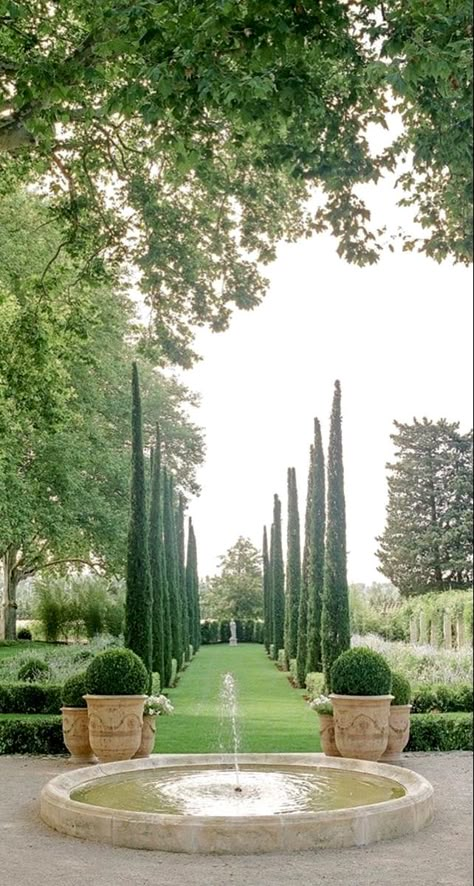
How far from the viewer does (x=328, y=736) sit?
1105cm

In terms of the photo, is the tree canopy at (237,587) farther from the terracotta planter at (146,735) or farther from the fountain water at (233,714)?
the terracotta planter at (146,735)

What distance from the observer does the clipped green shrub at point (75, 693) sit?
11.1 meters

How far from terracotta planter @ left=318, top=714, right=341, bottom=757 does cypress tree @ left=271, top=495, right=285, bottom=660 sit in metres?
21.6

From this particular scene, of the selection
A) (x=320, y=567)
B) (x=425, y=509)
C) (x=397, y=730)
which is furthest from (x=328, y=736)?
(x=425, y=509)

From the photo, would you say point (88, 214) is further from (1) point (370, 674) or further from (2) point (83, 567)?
(2) point (83, 567)

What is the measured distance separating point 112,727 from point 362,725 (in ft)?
10.1

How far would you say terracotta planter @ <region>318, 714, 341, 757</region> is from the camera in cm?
1098

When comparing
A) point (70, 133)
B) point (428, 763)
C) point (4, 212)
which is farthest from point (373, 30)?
point (4, 212)

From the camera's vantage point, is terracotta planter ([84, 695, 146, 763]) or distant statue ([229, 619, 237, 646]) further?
distant statue ([229, 619, 237, 646])

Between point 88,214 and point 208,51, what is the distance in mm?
5619

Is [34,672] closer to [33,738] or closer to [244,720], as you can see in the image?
[244,720]

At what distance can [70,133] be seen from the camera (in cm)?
1057

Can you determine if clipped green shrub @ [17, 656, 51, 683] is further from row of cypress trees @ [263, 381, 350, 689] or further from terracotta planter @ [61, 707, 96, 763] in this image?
terracotta planter @ [61, 707, 96, 763]

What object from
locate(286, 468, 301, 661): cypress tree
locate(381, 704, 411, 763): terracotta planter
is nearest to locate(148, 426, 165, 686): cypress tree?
locate(286, 468, 301, 661): cypress tree
